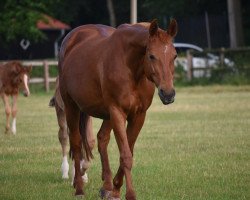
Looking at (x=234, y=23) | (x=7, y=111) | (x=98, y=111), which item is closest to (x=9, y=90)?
(x=7, y=111)

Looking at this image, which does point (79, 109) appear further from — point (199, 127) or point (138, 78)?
point (199, 127)

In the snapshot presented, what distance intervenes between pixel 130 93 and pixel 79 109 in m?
2.11

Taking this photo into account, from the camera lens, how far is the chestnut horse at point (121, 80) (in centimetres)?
940

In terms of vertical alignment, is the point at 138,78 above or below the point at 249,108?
above

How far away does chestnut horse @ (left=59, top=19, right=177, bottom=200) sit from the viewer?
30.8ft

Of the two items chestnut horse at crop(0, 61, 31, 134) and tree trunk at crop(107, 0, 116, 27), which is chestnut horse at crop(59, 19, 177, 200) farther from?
tree trunk at crop(107, 0, 116, 27)

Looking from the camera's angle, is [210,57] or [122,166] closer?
[122,166]

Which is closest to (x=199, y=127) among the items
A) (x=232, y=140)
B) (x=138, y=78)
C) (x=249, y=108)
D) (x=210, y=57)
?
(x=232, y=140)

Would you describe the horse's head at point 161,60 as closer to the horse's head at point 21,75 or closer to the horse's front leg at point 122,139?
the horse's front leg at point 122,139

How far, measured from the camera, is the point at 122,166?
969 cm

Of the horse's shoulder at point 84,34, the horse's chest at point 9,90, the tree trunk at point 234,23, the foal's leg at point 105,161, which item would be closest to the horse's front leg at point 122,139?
the foal's leg at point 105,161

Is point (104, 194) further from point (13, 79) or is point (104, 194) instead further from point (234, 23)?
point (234, 23)

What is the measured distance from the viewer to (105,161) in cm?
1091

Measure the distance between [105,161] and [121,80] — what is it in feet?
4.82
